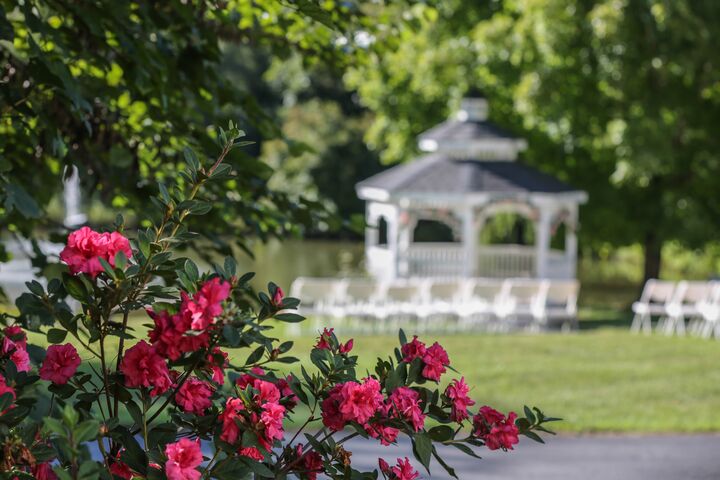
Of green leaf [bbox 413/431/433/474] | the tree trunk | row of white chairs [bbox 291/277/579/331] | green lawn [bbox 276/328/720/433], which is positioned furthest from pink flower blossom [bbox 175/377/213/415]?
the tree trunk

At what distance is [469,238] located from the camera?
22.3 metres

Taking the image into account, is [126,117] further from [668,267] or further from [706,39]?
[668,267]

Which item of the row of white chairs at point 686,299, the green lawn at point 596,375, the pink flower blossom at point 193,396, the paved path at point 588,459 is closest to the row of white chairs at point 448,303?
the green lawn at point 596,375

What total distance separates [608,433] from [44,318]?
718 centimetres

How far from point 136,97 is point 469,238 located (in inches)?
704

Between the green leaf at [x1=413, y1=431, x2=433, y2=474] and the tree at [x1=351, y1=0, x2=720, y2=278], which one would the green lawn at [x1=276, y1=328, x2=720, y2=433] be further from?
the tree at [x1=351, y1=0, x2=720, y2=278]

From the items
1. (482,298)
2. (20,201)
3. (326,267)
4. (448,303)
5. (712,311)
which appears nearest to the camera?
(20,201)

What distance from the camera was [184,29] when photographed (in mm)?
4742

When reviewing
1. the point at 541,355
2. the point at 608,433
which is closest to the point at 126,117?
the point at 608,433

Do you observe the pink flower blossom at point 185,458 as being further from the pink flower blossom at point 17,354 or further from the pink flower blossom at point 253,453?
the pink flower blossom at point 17,354

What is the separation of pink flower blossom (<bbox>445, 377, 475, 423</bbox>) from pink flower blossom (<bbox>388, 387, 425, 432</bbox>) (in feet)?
0.42

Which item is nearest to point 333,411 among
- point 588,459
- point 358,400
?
point 358,400

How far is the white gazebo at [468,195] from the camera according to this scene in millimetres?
21859

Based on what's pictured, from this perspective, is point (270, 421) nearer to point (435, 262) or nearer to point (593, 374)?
point (593, 374)
